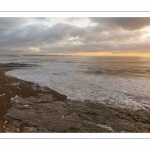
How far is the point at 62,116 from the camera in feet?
16.3

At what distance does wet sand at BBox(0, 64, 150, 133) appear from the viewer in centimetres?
438

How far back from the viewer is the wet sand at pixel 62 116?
4.38 m

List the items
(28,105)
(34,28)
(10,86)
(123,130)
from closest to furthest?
(123,130) < (28,105) < (10,86) < (34,28)
